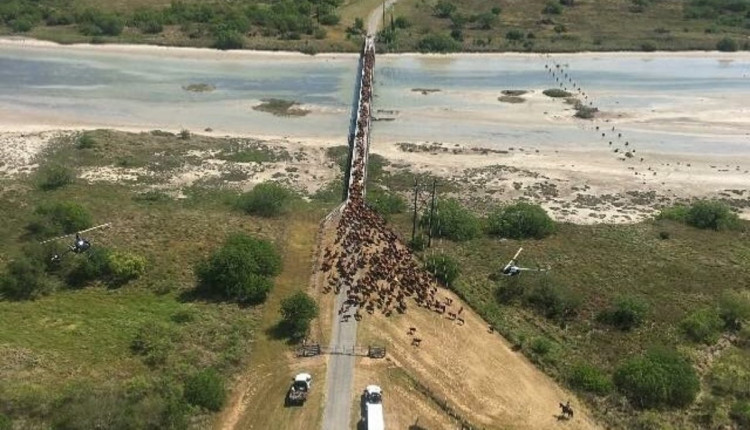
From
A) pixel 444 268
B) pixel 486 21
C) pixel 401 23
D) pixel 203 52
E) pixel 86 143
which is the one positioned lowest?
pixel 444 268

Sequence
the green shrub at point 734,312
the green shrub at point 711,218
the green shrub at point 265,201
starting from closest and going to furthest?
the green shrub at point 734,312, the green shrub at point 265,201, the green shrub at point 711,218

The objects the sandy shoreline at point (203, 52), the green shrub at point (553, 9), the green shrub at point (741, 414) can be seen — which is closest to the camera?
the green shrub at point (741, 414)

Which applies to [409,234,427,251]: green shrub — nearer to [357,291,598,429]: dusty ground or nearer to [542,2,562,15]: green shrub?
[357,291,598,429]: dusty ground

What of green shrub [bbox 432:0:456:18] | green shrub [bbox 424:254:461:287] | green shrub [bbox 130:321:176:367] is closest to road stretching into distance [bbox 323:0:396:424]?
green shrub [bbox 424:254:461:287]

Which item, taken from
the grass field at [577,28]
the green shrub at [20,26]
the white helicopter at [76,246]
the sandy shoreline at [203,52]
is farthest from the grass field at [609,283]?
the green shrub at [20,26]

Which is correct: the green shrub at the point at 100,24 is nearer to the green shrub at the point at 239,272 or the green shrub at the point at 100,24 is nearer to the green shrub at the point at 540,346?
the green shrub at the point at 239,272

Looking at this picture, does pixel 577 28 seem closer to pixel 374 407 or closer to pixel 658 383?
pixel 658 383

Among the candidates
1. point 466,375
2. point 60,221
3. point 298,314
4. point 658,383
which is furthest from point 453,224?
point 60,221
